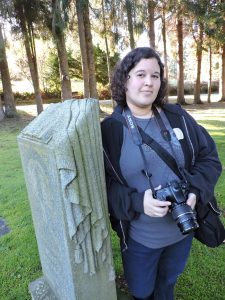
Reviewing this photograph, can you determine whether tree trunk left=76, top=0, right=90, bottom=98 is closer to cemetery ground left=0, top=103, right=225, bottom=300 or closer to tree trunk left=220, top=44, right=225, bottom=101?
cemetery ground left=0, top=103, right=225, bottom=300

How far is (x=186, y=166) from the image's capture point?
1696mm

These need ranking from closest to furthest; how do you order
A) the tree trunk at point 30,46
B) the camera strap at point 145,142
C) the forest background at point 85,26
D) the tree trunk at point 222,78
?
the camera strap at point 145,142
the forest background at point 85,26
the tree trunk at point 30,46
the tree trunk at point 222,78

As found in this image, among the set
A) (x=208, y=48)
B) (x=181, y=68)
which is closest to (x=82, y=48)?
(x=181, y=68)

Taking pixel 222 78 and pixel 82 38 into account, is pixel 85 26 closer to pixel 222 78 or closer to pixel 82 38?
pixel 82 38

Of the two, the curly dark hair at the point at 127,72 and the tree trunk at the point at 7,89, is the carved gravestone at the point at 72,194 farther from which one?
the tree trunk at the point at 7,89

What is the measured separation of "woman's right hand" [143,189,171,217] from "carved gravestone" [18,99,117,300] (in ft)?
0.86

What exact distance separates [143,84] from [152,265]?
1132 millimetres

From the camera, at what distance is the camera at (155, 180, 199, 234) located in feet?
4.83

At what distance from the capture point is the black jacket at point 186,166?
159 cm

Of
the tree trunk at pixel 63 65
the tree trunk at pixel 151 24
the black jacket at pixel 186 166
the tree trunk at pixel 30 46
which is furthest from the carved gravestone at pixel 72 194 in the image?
the tree trunk at pixel 30 46

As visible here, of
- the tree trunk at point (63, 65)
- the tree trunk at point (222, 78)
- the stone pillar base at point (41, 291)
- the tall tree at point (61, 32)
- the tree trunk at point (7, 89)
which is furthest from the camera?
the tree trunk at point (222, 78)

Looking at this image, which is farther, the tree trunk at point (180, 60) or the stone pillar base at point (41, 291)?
the tree trunk at point (180, 60)

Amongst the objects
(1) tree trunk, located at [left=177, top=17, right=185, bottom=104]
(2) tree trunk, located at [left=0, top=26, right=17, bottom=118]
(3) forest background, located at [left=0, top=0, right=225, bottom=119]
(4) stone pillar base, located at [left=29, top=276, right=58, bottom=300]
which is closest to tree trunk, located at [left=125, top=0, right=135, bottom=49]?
(3) forest background, located at [left=0, top=0, right=225, bottom=119]

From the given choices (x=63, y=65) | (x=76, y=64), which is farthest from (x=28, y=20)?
(x=76, y=64)
